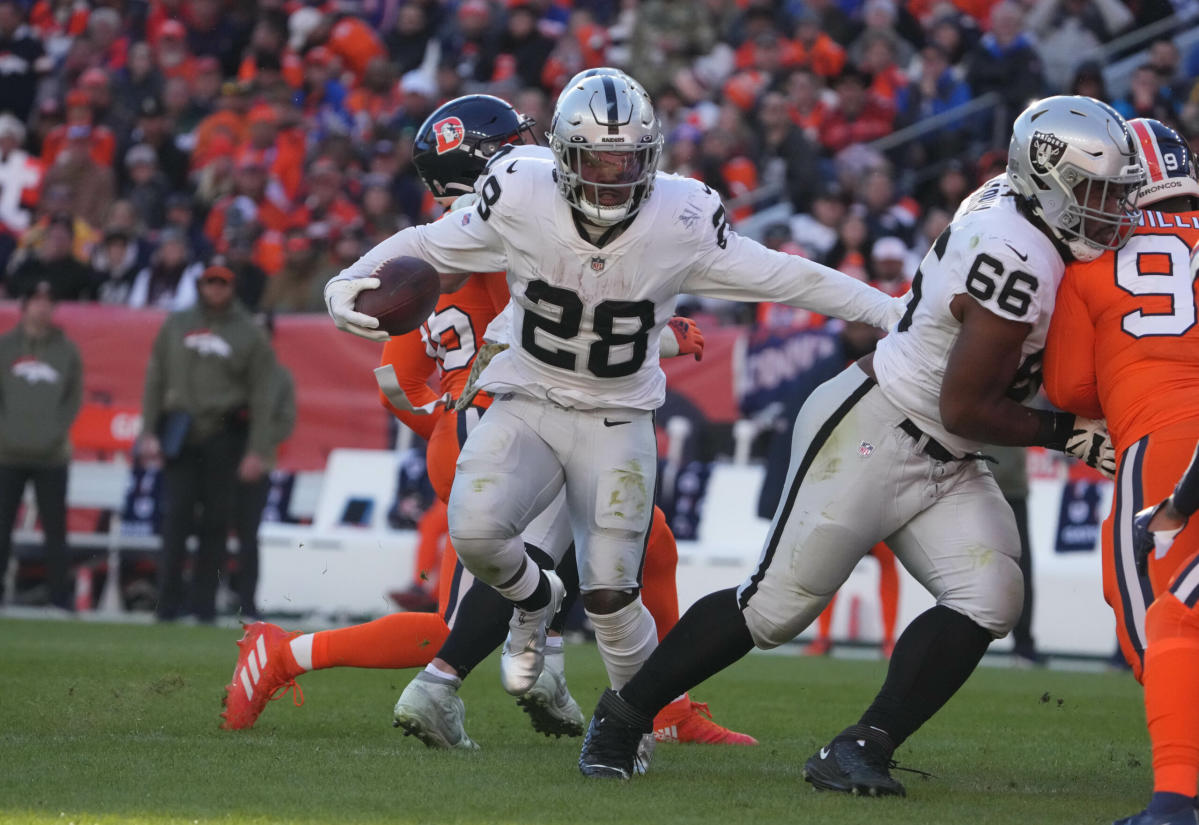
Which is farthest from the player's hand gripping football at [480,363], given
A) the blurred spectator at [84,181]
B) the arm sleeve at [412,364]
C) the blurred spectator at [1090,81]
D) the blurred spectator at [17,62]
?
the blurred spectator at [17,62]

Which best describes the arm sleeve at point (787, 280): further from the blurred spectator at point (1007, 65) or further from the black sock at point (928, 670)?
the blurred spectator at point (1007, 65)

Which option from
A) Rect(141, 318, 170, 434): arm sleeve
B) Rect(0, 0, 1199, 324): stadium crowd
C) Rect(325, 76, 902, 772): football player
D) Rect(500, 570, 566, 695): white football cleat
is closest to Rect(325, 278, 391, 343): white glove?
Rect(325, 76, 902, 772): football player

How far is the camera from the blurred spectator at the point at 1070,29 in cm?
1319

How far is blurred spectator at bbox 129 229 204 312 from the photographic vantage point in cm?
1248

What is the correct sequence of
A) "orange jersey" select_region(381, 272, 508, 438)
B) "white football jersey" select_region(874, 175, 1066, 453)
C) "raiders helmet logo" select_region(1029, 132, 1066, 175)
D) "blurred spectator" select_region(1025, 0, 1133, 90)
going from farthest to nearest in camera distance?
"blurred spectator" select_region(1025, 0, 1133, 90) < "orange jersey" select_region(381, 272, 508, 438) < "raiders helmet logo" select_region(1029, 132, 1066, 175) < "white football jersey" select_region(874, 175, 1066, 453)

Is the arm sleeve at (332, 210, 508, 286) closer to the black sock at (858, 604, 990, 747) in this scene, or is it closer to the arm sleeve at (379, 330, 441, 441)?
the arm sleeve at (379, 330, 441, 441)

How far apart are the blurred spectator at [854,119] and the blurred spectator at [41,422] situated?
20.0 ft

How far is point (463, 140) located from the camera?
216 inches

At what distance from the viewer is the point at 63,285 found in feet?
40.3

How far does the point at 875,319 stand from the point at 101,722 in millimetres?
2762

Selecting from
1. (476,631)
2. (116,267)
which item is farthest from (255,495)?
(476,631)

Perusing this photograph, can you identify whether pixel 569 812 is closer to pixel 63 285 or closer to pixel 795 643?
pixel 795 643

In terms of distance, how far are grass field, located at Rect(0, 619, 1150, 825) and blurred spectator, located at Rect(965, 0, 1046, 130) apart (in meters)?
6.00

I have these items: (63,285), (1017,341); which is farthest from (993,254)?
(63,285)
